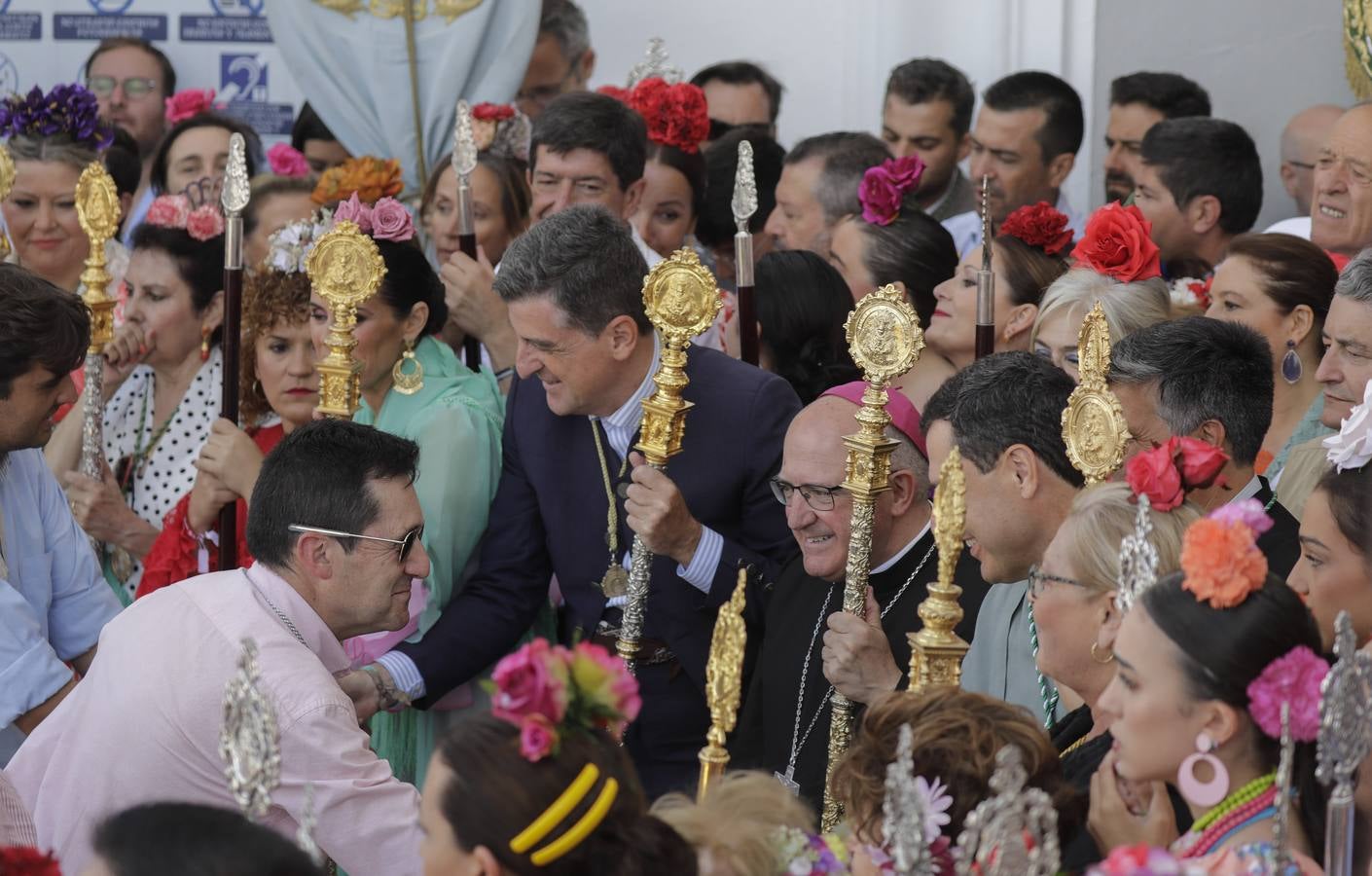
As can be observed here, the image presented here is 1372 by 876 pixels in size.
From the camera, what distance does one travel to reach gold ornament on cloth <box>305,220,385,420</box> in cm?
433

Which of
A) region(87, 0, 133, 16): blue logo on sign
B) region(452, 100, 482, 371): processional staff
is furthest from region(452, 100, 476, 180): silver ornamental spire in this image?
region(87, 0, 133, 16): blue logo on sign

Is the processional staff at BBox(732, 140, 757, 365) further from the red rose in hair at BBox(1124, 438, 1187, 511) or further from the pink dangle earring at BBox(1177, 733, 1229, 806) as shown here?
the pink dangle earring at BBox(1177, 733, 1229, 806)

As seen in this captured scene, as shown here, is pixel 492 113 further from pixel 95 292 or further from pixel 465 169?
pixel 95 292

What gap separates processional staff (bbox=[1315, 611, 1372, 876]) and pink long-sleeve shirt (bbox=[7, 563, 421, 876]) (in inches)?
64.4

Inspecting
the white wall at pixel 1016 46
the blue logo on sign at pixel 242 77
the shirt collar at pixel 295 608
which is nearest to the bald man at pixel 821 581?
the shirt collar at pixel 295 608

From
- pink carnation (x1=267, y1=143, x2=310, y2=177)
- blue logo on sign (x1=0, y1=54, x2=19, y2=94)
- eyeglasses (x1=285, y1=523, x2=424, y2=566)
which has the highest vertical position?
blue logo on sign (x1=0, y1=54, x2=19, y2=94)

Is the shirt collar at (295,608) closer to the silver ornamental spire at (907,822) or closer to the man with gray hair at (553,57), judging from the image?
the silver ornamental spire at (907,822)

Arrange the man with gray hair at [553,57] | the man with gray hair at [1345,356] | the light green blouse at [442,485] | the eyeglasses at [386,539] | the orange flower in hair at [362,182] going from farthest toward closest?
the man with gray hair at [553,57] < the orange flower in hair at [362,182] < the light green blouse at [442,485] < the man with gray hair at [1345,356] < the eyeglasses at [386,539]

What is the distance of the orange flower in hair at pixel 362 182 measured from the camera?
5164mm

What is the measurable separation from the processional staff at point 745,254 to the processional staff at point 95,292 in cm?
174

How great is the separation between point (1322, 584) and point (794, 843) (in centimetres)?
122

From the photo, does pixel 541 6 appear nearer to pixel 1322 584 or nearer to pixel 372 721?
pixel 372 721

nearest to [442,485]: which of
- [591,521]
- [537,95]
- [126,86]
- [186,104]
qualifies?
[591,521]

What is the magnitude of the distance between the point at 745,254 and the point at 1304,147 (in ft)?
9.65
